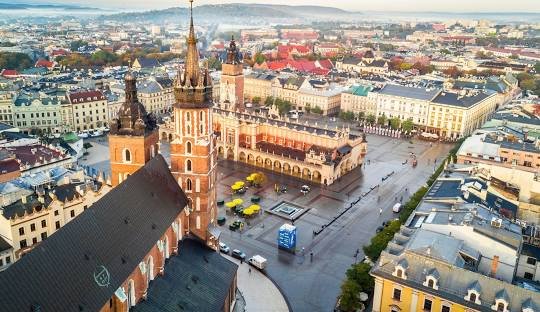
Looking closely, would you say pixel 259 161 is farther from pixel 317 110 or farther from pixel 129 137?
pixel 317 110

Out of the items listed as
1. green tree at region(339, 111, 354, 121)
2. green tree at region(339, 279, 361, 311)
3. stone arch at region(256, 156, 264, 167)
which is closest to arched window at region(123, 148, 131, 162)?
green tree at region(339, 279, 361, 311)

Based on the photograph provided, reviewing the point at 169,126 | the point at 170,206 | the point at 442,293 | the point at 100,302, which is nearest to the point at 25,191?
the point at 170,206

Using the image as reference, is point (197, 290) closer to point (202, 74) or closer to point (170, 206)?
point (170, 206)

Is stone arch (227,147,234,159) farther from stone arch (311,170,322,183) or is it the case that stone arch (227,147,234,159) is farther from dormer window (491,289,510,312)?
dormer window (491,289,510,312)

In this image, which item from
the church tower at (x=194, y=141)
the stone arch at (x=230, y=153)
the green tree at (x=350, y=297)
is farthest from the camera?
the stone arch at (x=230, y=153)

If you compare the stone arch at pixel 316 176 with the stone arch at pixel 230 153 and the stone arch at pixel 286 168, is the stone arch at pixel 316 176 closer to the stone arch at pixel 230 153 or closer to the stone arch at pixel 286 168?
the stone arch at pixel 286 168

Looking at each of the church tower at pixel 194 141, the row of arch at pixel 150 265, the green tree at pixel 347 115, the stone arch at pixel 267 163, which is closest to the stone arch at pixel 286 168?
the stone arch at pixel 267 163

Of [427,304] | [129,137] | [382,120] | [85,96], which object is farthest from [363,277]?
[85,96]
